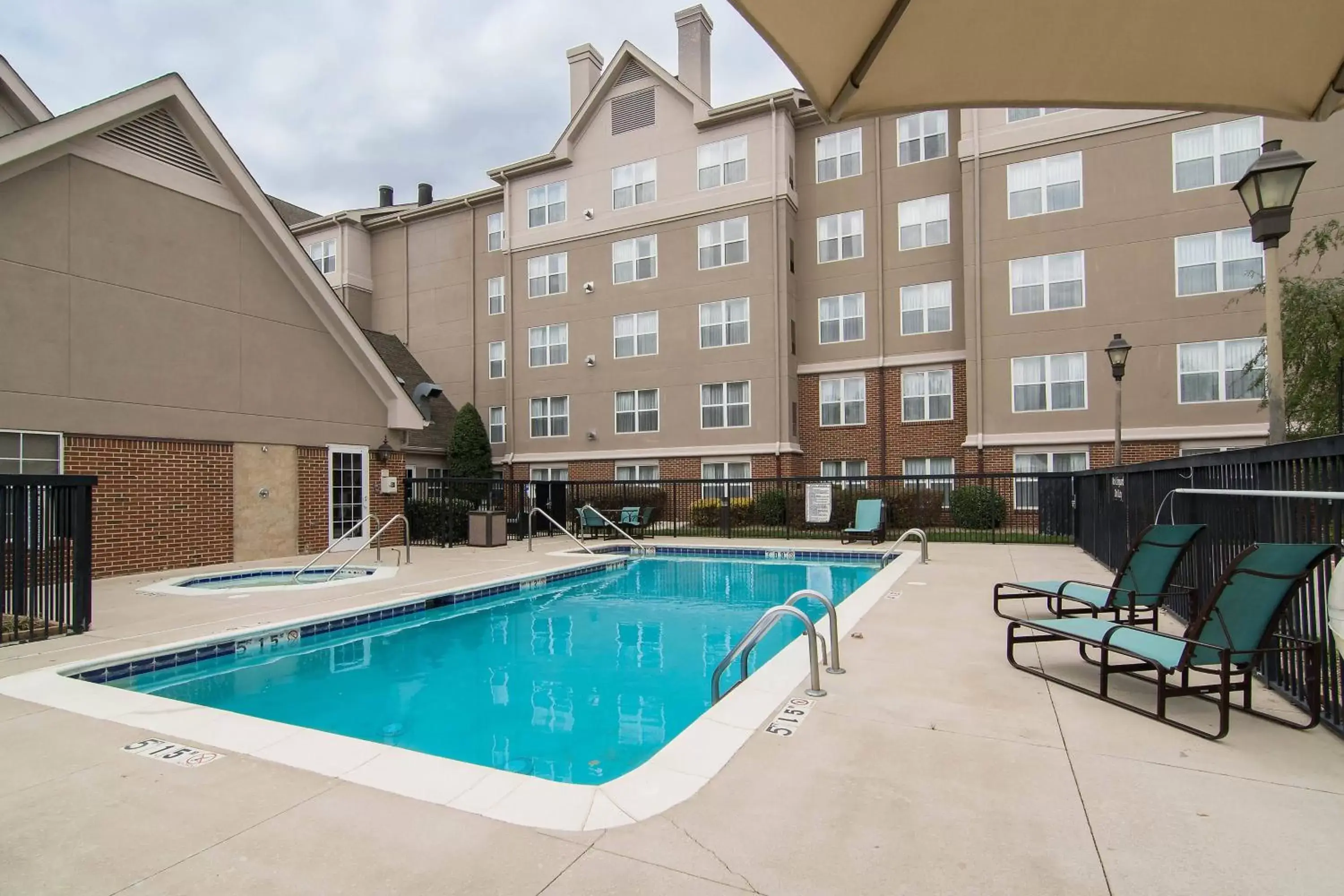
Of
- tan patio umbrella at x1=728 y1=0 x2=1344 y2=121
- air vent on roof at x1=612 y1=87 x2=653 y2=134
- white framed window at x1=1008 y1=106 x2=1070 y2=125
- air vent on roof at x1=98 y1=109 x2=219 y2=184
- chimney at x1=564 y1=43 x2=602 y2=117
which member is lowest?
tan patio umbrella at x1=728 y1=0 x2=1344 y2=121

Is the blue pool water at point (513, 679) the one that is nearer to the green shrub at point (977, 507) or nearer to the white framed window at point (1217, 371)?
the green shrub at point (977, 507)

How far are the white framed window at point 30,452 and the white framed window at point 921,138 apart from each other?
20440 mm

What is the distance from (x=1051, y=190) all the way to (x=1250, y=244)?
14.8 ft

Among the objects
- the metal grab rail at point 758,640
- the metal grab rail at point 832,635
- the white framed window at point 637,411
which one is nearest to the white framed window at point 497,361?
the white framed window at point 637,411

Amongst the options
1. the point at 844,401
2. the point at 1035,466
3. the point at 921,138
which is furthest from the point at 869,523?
the point at 921,138

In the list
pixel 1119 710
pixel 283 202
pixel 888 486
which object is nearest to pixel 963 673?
pixel 1119 710

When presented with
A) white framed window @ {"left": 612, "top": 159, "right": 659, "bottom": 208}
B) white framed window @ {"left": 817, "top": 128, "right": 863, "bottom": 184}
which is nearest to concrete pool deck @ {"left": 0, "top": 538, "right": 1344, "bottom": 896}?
white framed window @ {"left": 817, "top": 128, "right": 863, "bottom": 184}

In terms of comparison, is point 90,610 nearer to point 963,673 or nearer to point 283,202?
point 963,673

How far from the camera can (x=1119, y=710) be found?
13.2 feet

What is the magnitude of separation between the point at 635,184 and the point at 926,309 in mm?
10070

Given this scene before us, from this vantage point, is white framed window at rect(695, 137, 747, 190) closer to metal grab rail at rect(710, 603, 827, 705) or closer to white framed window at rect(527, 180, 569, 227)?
white framed window at rect(527, 180, 569, 227)

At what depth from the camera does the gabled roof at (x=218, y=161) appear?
33.3 ft

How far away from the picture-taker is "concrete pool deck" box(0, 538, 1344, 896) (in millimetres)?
2387

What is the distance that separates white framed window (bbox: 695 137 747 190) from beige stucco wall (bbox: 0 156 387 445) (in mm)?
12619
